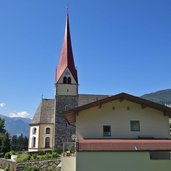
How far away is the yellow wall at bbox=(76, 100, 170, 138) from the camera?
1916cm

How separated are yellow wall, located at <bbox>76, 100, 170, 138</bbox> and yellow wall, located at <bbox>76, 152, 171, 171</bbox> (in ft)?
10.9

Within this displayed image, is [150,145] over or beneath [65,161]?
over

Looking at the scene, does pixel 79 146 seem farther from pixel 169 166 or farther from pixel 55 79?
pixel 55 79

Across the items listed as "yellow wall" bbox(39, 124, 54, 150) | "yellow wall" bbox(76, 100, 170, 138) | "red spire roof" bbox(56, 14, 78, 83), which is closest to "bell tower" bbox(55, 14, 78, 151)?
"red spire roof" bbox(56, 14, 78, 83)

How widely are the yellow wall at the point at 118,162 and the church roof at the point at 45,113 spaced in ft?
115

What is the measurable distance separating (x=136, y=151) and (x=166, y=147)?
85.9 inches

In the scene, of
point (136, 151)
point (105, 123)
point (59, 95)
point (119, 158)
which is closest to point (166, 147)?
point (136, 151)

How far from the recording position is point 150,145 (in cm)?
1631

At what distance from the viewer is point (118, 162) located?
15688mm

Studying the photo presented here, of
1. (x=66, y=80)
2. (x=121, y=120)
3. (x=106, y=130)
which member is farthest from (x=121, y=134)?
(x=66, y=80)

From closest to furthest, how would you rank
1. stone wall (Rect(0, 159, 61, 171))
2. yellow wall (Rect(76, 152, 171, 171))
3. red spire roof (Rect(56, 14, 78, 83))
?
yellow wall (Rect(76, 152, 171, 171)) < stone wall (Rect(0, 159, 61, 171)) < red spire roof (Rect(56, 14, 78, 83))

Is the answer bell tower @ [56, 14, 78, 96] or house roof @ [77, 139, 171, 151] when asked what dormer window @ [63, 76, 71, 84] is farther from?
house roof @ [77, 139, 171, 151]

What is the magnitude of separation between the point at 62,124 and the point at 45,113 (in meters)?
6.07

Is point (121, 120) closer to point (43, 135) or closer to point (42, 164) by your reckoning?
point (42, 164)
